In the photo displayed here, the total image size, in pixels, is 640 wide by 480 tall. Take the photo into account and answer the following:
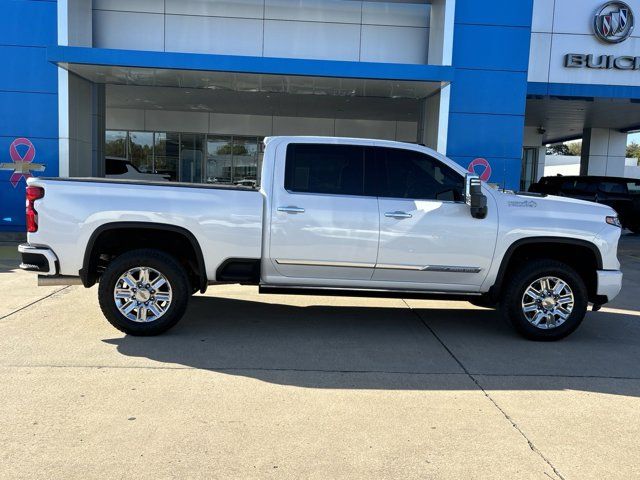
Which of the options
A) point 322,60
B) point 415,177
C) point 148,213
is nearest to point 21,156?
point 322,60

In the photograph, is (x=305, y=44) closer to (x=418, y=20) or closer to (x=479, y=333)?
(x=418, y=20)

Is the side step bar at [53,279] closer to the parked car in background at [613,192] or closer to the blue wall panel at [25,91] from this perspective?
the blue wall panel at [25,91]

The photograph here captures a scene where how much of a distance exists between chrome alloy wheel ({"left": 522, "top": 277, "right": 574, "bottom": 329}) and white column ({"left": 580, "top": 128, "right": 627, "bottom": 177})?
708 inches

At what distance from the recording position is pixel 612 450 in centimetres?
361

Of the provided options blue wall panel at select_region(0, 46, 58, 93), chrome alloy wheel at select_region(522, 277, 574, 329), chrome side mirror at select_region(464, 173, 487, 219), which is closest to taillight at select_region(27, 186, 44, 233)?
chrome side mirror at select_region(464, 173, 487, 219)

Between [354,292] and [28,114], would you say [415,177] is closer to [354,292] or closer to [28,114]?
[354,292]

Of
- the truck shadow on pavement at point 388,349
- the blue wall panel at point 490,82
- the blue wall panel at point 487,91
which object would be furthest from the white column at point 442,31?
the truck shadow on pavement at point 388,349

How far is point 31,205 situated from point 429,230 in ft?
13.3

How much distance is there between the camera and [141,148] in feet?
76.6

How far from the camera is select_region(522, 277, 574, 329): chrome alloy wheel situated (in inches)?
236

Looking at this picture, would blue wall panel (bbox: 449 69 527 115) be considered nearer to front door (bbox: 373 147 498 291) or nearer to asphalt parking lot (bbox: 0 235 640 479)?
asphalt parking lot (bbox: 0 235 640 479)

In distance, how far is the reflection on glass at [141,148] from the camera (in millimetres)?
23234

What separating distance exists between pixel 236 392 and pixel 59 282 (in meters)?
2.54

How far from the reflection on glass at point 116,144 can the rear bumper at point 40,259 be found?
18745 mm
